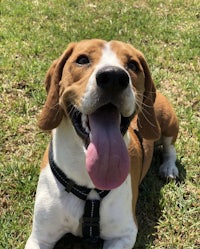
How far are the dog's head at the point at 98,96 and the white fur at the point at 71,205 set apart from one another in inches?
3.7

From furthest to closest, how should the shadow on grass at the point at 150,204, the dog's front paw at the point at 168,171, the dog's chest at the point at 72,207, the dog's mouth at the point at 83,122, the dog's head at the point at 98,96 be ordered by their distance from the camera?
the dog's front paw at the point at 168,171
the shadow on grass at the point at 150,204
the dog's chest at the point at 72,207
the dog's mouth at the point at 83,122
the dog's head at the point at 98,96

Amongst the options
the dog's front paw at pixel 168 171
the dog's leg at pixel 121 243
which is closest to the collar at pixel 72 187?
the dog's leg at pixel 121 243

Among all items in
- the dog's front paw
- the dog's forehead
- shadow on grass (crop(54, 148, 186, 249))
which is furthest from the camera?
the dog's front paw

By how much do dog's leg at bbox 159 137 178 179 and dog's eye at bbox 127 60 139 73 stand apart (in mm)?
1660

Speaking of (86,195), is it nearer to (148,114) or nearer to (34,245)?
(34,245)

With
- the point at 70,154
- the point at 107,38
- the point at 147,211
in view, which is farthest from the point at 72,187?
the point at 107,38

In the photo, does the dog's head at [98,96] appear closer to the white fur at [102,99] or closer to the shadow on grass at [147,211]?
the white fur at [102,99]

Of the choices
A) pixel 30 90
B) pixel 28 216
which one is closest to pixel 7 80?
pixel 30 90

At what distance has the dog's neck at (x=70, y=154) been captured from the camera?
379 centimetres

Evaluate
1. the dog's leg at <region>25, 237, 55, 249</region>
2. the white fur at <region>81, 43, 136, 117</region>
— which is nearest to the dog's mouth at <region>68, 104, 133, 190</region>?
the white fur at <region>81, 43, 136, 117</region>

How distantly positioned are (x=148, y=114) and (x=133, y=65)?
0.59 metres

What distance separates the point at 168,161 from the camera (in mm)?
5410

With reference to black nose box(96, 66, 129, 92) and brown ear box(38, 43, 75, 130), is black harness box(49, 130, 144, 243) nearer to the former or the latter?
brown ear box(38, 43, 75, 130)

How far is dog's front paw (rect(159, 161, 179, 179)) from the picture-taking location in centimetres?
528
